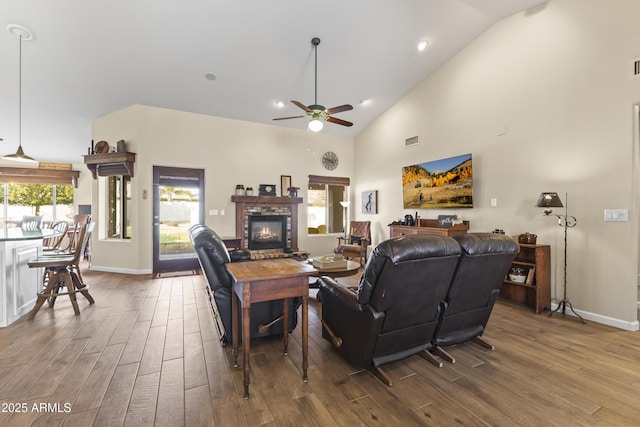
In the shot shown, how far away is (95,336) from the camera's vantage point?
277cm

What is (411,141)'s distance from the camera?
5805 mm

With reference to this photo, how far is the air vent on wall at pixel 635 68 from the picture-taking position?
9.66ft

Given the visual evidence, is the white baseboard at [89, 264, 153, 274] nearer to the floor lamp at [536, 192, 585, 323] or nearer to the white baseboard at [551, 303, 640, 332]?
the floor lamp at [536, 192, 585, 323]

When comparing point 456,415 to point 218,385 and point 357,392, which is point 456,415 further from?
point 218,385

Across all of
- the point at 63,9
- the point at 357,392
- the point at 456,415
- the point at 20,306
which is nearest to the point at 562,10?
the point at 456,415

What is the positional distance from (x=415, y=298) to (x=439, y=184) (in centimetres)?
365

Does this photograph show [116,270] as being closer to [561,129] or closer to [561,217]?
[561,217]

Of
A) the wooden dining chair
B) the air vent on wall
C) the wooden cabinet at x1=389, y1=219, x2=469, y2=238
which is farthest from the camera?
the wooden cabinet at x1=389, y1=219, x2=469, y2=238

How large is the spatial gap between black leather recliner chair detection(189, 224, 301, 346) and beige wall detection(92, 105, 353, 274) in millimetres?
3765

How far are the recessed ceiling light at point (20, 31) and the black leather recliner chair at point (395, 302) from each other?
496 cm

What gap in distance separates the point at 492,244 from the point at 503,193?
8.22 ft

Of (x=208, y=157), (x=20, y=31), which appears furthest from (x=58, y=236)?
(x=20, y=31)

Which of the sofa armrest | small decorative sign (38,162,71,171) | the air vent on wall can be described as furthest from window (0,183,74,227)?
the air vent on wall

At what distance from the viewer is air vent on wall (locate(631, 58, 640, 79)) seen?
2946 mm
